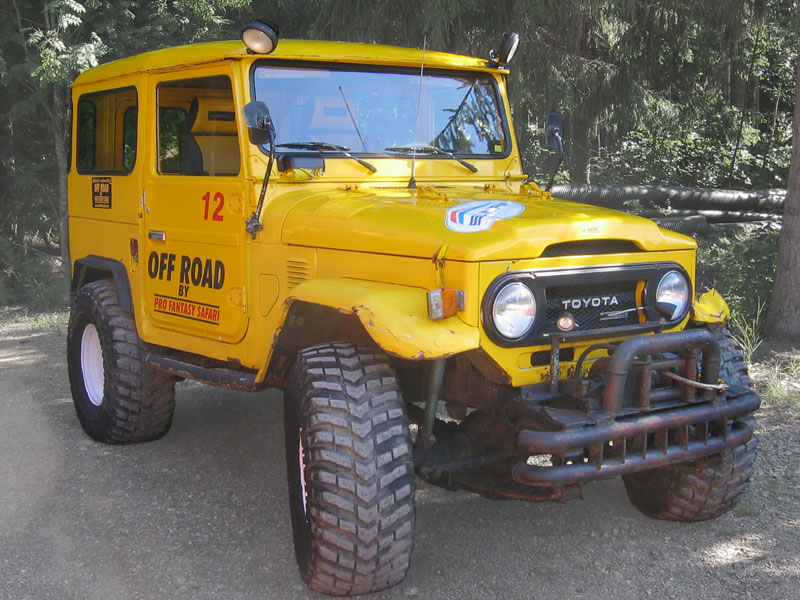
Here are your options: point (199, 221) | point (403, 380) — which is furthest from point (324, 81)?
point (403, 380)

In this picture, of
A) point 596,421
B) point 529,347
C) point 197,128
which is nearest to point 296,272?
point 529,347

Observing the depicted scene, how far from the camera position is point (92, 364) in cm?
587

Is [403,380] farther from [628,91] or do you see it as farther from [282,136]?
[628,91]

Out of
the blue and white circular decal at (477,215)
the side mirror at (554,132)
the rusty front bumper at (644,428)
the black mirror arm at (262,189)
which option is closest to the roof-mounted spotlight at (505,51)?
the side mirror at (554,132)

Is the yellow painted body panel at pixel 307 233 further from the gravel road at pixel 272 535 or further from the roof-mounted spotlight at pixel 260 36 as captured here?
the gravel road at pixel 272 535

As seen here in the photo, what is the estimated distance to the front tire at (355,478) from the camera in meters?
3.32

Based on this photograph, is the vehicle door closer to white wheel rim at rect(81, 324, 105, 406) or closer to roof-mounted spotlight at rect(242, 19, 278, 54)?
roof-mounted spotlight at rect(242, 19, 278, 54)

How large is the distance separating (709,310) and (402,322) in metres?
1.57

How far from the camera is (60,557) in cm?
400

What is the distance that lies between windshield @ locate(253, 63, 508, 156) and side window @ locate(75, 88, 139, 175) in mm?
Answer: 1264

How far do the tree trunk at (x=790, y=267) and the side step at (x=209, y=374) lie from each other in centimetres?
503

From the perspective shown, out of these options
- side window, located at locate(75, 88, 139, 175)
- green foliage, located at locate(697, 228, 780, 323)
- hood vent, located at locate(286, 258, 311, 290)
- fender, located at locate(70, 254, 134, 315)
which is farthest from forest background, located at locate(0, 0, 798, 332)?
hood vent, located at locate(286, 258, 311, 290)

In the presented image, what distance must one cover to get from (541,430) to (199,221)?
7.51 feet

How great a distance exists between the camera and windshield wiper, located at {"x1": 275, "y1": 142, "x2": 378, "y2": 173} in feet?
14.4
